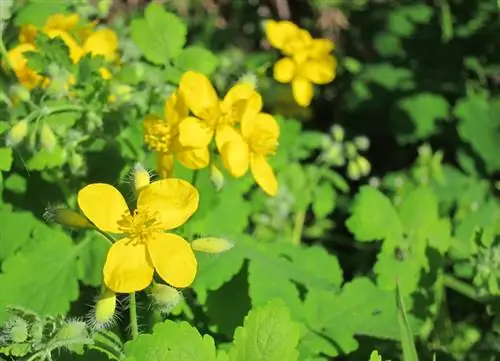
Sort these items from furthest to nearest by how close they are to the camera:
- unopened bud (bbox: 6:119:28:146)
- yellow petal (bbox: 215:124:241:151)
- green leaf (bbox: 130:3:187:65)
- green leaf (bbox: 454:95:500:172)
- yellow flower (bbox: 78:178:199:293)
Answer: green leaf (bbox: 454:95:500:172), green leaf (bbox: 130:3:187:65), yellow petal (bbox: 215:124:241:151), unopened bud (bbox: 6:119:28:146), yellow flower (bbox: 78:178:199:293)

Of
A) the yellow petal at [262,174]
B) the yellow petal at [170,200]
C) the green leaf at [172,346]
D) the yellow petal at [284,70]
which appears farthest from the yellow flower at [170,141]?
the yellow petal at [284,70]

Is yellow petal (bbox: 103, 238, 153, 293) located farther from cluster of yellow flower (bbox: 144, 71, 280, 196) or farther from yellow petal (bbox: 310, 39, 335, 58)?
yellow petal (bbox: 310, 39, 335, 58)

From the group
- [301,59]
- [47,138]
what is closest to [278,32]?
[301,59]

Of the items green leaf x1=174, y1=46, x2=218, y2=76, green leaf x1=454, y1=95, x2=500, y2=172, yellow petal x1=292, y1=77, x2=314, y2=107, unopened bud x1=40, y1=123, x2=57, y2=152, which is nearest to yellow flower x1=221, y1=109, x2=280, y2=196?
green leaf x1=174, y1=46, x2=218, y2=76

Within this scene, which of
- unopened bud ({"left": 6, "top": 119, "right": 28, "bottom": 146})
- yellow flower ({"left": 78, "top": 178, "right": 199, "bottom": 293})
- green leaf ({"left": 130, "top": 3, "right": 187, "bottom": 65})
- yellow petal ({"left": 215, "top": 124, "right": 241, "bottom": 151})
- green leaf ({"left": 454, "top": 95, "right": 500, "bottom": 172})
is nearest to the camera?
yellow flower ({"left": 78, "top": 178, "right": 199, "bottom": 293})

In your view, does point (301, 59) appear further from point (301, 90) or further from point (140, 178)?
point (140, 178)

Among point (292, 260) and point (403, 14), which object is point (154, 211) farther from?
point (403, 14)
